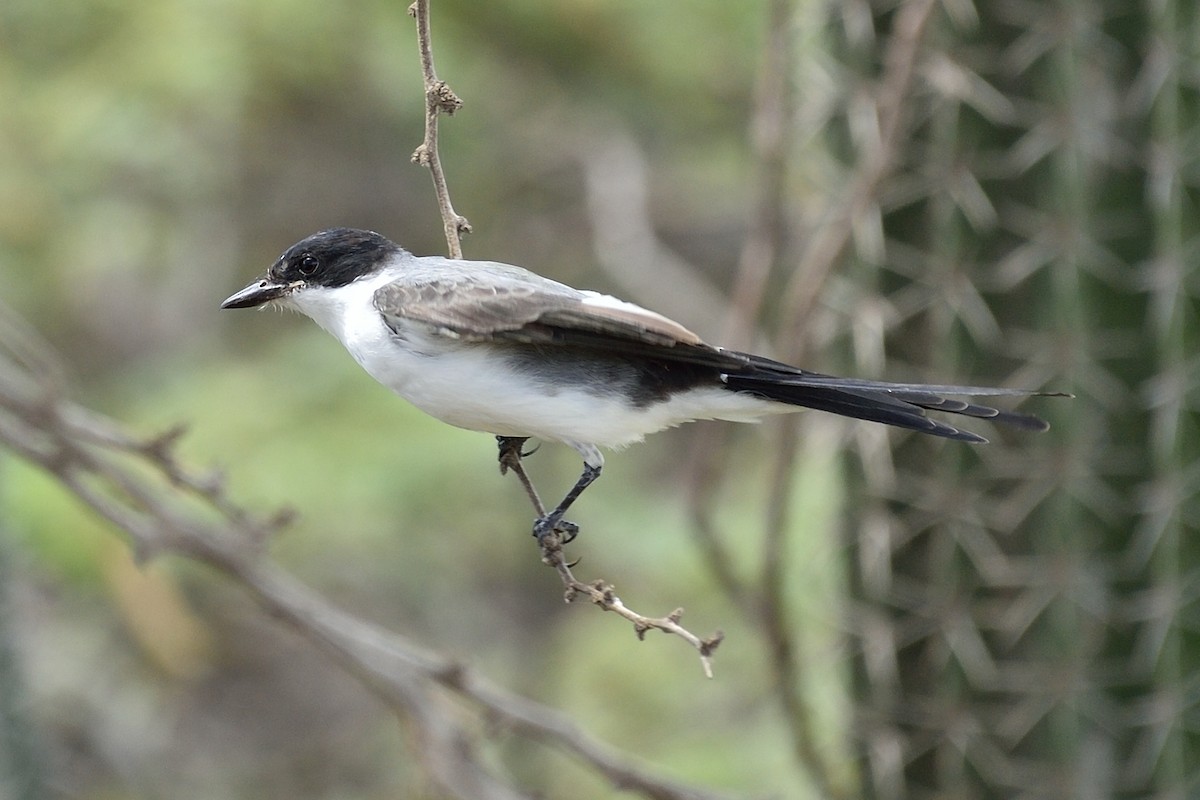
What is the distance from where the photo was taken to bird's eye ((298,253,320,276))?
249cm

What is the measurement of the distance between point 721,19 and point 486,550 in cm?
256

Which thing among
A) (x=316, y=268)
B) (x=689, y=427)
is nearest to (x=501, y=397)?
(x=316, y=268)

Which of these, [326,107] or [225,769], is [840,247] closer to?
[326,107]

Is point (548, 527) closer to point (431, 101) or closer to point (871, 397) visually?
point (871, 397)

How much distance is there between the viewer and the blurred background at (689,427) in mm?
3270

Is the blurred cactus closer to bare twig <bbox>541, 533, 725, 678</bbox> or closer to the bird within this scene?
the bird

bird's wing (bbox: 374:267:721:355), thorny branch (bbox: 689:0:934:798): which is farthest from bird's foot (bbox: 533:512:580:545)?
thorny branch (bbox: 689:0:934:798)

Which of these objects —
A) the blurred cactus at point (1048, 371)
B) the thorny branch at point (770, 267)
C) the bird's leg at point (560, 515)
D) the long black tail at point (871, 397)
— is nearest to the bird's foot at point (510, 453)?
the bird's leg at point (560, 515)

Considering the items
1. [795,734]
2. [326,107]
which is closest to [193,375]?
[326,107]

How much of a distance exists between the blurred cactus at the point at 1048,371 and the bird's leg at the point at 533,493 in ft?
4.04

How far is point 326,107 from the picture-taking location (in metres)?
5.92

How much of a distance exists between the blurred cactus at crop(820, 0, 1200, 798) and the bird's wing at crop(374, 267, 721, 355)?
1.36m

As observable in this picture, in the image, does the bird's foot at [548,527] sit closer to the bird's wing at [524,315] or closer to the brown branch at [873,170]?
the bird's wing at [524,315]

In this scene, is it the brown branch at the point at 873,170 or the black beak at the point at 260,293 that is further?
the brown branch at the point at 873,170
